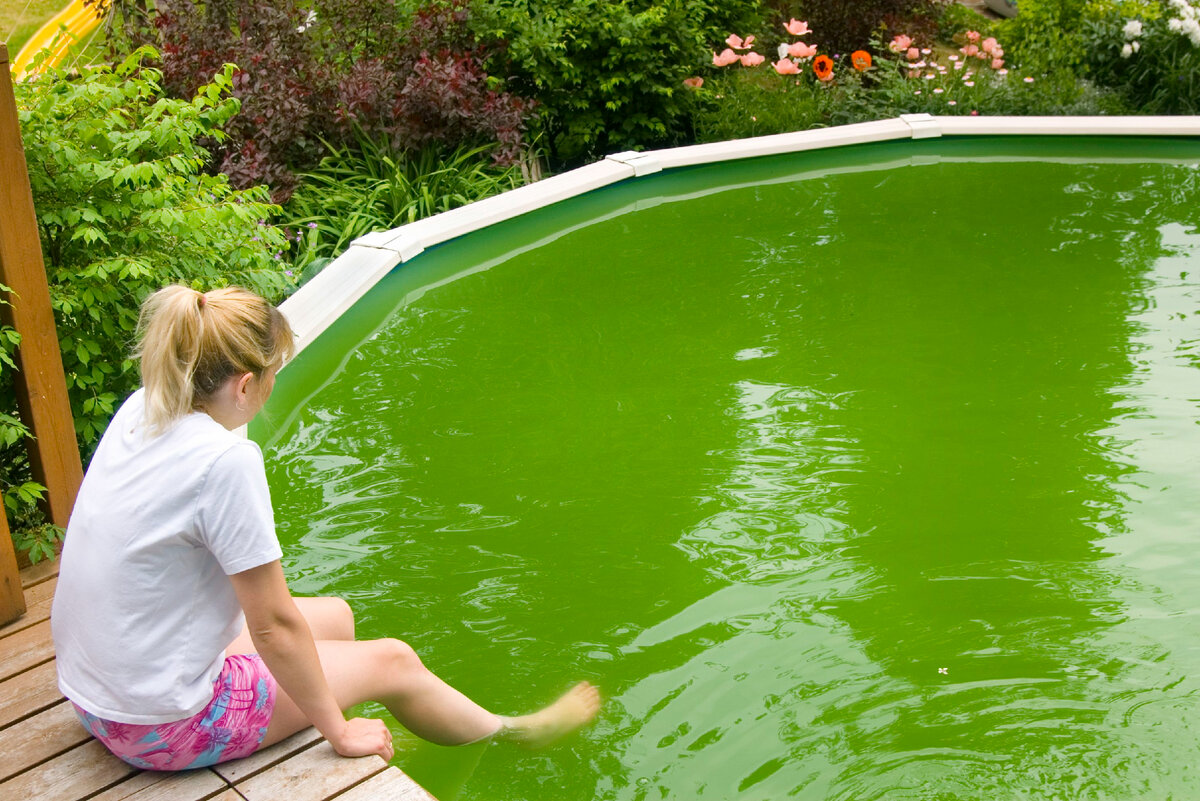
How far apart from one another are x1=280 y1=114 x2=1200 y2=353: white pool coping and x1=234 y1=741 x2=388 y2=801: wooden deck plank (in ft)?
10.6

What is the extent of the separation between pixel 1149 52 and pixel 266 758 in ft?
30.9

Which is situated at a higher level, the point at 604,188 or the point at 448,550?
the point at 604,188

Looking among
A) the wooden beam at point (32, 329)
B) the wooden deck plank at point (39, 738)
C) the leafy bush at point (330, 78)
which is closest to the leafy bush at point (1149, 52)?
the leafy bush at point (330, 78)

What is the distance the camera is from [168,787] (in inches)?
87.3

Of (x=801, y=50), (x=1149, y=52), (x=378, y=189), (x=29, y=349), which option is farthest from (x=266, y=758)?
(x=1149, y=52)

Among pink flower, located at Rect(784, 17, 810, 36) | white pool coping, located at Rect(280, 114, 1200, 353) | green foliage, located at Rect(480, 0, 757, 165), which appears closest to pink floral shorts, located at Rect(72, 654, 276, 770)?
white pool coping, located at Rect(280, 114, 1200, 353)

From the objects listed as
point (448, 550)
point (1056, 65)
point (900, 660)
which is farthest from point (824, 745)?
point (1056, 65)

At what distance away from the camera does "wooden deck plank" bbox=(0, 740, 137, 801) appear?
87.1 inches

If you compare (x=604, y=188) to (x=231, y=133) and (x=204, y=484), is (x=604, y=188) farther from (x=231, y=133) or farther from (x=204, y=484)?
(x=204, y=484)

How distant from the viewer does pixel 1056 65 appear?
31.3 ft

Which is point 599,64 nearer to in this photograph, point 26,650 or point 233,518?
point 26,650

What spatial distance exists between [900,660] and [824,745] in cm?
46

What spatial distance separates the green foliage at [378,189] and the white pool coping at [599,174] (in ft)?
0.97

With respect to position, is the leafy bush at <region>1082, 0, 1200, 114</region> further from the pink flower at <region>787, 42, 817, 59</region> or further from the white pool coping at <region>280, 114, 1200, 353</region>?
the pink flower at <region>787, 42, 817, 59</region>
